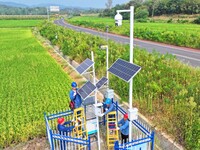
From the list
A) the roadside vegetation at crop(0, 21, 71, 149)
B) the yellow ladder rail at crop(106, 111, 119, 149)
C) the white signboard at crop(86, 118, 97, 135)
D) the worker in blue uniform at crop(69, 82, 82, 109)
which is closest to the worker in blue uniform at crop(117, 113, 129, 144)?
the yellow ladder rail at crop(106, 111, 119, 149)

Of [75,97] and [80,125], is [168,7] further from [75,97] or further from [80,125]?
[80,125]

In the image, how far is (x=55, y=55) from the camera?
21.1 metres

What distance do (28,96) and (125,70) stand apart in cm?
643

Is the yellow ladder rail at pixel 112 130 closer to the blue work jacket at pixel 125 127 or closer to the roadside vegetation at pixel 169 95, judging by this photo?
the blue work jacket at pixel 125 127

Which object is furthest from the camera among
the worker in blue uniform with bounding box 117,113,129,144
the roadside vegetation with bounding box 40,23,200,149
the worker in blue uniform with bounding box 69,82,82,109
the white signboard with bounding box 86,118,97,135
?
the white signboard with bounding box 86,118,97,135

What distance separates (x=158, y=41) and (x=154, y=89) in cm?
1945

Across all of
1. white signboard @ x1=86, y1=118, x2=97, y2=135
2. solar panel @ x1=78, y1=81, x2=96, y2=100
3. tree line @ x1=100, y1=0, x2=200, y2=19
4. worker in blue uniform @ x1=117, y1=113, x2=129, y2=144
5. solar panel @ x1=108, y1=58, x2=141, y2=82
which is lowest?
white signboard @ x1=86, y1=118, x2=97, y2=135

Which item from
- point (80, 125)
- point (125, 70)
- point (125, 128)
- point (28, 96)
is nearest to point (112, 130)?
point (125, 128)

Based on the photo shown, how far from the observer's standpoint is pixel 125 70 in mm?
5285

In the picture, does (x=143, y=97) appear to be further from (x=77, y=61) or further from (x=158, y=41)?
(x=158, y=41)

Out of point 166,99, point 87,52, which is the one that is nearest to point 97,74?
point 87,52

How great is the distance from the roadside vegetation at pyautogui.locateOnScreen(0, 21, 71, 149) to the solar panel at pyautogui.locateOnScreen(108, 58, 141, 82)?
11.0 feet

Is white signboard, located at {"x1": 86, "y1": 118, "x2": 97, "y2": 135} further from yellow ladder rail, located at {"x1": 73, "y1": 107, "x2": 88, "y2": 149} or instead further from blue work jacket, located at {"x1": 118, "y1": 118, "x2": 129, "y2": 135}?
blue work jacket, located at {"x1": 118, "y1": 118, "x2": 129, "y2": 135}

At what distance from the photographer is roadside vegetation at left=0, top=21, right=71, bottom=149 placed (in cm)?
704
